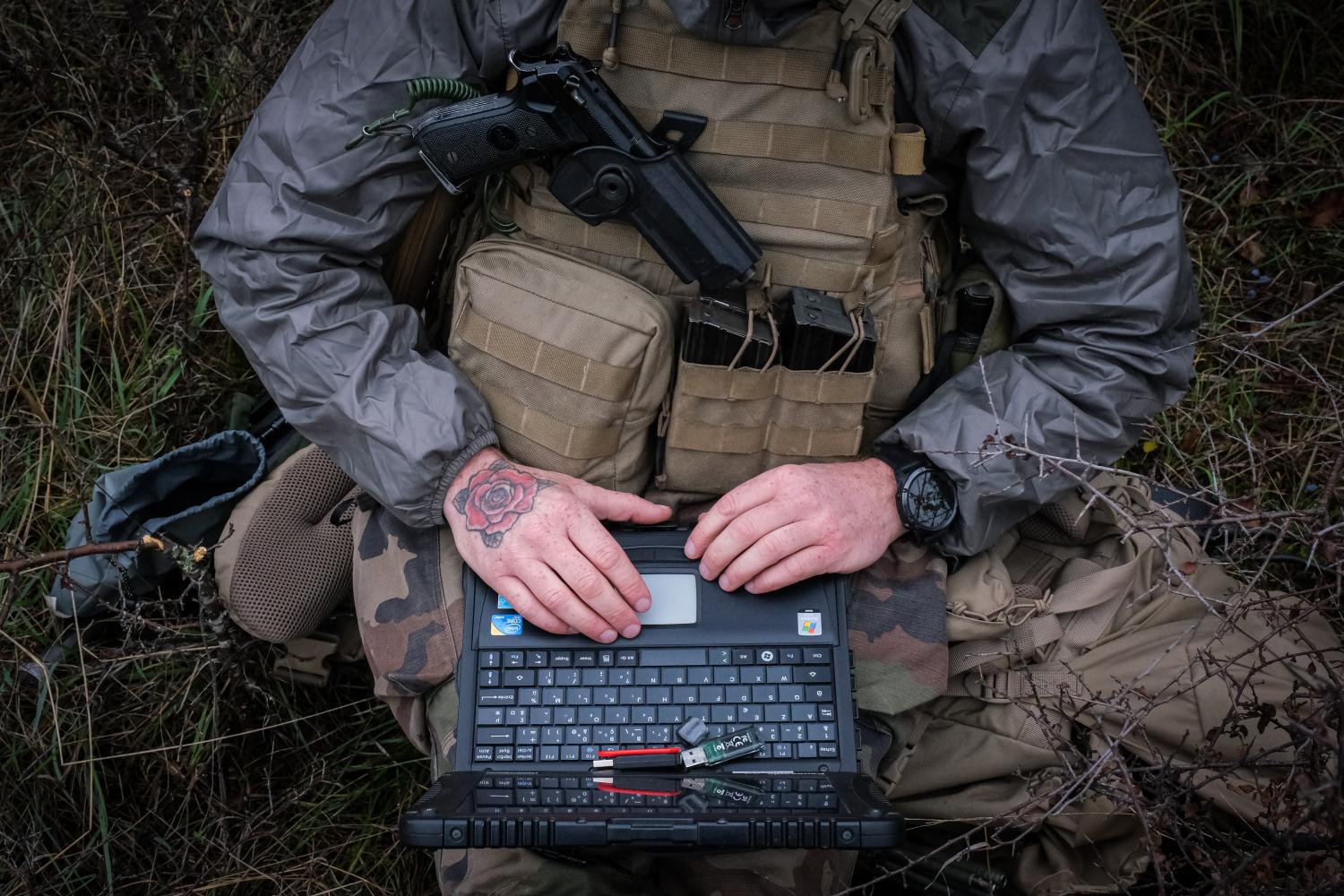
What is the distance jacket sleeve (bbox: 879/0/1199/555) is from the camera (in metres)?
2.00

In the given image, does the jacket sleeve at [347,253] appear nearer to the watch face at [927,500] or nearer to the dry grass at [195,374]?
the dry grass at [195,374]

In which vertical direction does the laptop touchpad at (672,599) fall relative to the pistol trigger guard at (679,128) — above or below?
below

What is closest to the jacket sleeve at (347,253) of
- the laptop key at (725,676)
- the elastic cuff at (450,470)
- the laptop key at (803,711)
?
the elastic cuff at (450,470)

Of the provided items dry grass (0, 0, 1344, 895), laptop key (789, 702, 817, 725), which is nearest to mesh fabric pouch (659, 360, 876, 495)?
laptop key (789, 702, 817, 725)

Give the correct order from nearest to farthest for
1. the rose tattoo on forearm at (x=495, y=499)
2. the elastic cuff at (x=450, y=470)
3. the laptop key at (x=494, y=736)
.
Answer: the laptop key at (x=494, y=736) < the rose tattoo on forearm at (x=495, y=499) < the elastic cuff at (x=450, y=470)

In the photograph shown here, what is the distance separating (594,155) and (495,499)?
68 cm

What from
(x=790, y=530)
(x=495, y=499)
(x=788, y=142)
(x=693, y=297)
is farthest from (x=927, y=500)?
(x=495, y=499)

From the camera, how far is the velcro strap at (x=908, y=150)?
2.07m

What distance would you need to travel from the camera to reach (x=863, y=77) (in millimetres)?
2004

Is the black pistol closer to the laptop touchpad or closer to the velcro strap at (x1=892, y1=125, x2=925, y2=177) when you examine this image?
the velcro strap at (x1=892, y1=125, x2=925, y2=177)

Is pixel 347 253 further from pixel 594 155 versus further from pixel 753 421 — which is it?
pixel 753 421

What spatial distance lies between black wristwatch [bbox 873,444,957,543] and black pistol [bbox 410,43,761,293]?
539 millimetres

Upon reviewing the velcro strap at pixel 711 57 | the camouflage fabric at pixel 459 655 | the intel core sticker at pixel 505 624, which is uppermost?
the velcro strap at pixel 711 57

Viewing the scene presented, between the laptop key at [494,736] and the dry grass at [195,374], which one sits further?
the dry grass at [195,374]
